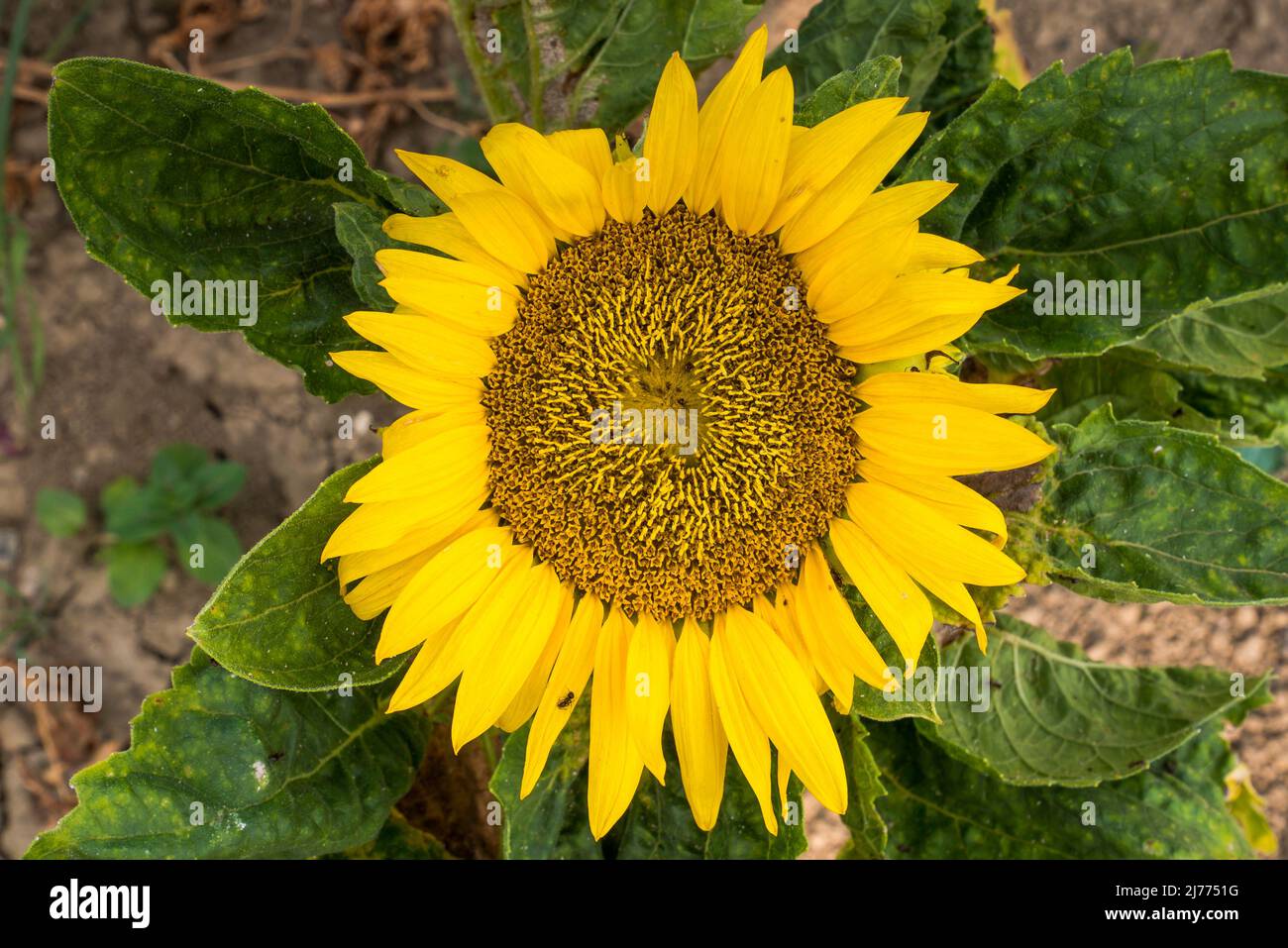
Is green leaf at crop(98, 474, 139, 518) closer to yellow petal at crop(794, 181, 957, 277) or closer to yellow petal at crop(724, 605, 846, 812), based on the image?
yellow petal at crop(724, 605, 846, 812)

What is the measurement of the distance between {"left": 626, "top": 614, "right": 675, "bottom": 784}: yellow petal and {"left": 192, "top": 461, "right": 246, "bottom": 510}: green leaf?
1.76 metres

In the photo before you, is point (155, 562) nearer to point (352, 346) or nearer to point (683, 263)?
point (352, 346)

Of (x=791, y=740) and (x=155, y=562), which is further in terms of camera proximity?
(x=155, y=562)

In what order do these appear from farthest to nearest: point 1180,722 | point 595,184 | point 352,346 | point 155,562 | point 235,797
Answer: point 155,562
point 1180,722
point 352,346
point 235,797
point 595,184

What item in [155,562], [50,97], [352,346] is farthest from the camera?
[155,562]

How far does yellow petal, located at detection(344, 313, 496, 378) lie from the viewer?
188 cm

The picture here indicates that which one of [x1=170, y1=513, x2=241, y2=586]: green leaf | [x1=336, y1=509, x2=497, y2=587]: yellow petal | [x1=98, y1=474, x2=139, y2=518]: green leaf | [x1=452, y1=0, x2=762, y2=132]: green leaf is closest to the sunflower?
[x1=336, y1=509, x2=497, y2=587]: yellow petal

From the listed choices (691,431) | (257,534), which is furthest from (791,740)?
(257,534)

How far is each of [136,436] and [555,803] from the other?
2085 millimetres

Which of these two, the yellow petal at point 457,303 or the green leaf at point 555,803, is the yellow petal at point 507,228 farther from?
the green leaf at point 555,803

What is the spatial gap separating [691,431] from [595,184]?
0.46m

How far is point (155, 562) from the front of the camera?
3.47m

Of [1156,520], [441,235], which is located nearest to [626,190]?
[441,235]

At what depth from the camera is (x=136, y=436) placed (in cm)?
365
